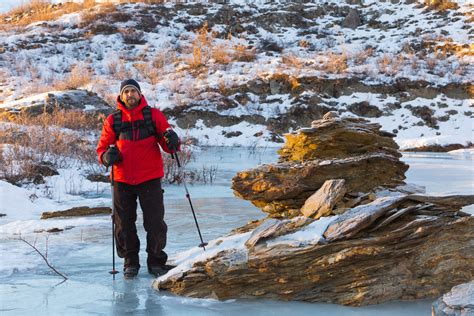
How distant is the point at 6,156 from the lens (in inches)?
388

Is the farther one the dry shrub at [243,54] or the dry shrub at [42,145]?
the dry shrub at [243,54]

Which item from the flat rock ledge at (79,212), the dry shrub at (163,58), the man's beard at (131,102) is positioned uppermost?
the man's beard at (131,102)

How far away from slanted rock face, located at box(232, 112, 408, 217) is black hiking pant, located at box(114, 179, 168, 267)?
121 cm

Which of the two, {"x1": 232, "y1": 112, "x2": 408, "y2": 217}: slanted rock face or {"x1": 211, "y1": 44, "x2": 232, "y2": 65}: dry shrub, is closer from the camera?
{"x1": 232, "y1": 112, "x2": 408, "y2": 217}: slanted rock face

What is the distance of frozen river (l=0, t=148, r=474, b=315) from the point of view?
3.49 m

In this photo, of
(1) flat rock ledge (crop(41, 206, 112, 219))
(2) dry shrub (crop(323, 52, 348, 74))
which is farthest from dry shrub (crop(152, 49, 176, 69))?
(1) flat rock ledge (crop(41, 206, 112, 219))

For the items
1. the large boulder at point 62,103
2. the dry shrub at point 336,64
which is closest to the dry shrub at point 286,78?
the dry shrub at point 336,64

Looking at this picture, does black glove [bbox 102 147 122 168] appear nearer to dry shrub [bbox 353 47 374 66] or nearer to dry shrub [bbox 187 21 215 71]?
dry shrub [bbox 187 21 215 71]

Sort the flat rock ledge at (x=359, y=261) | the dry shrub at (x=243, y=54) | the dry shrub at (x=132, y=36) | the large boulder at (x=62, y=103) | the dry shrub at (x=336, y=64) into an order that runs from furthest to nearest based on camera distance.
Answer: the dry shrub at (x=132, y=36) < the dry shrub at (x=243, y=54) < the dry shrub at (x=336, y=64) < the large boulder at (x=62, y=103) < the flat rock ledge at (x=359, y=261)

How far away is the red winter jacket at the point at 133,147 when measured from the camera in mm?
4461

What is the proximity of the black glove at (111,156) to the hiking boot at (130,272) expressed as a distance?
3.07 feet

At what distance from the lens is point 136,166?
447 centimetres

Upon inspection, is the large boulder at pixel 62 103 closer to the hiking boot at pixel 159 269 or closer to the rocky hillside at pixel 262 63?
the rocky hillside at pixel 262 63

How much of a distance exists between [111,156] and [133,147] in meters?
0.26
